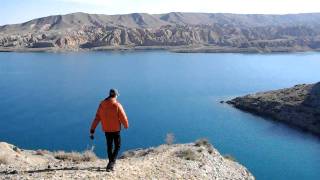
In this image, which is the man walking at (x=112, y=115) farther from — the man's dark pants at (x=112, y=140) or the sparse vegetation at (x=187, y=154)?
A: the sparse vegetation at (x=187, y=154)

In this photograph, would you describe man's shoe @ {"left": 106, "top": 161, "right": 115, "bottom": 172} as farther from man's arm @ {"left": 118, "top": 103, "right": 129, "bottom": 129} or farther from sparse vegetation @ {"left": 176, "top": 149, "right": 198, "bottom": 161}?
sparse vegetation @ {"left": 176, "top": 149, "right": 198, "bottom": 161}

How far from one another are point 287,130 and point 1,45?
130 m

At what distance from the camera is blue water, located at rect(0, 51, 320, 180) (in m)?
38.3

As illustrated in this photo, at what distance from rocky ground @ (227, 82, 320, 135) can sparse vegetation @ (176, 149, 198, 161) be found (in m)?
32.7

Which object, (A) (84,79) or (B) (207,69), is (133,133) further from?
(B) (207,69)

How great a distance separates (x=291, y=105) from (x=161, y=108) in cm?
1439

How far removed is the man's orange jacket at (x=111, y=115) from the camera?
35.5 feet

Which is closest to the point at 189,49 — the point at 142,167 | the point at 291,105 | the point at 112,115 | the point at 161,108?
the point at 161,108

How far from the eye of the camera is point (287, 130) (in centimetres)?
4831

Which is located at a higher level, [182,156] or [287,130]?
[182,156]

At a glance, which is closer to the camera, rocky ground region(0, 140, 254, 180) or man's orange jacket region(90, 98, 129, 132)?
man's orange jacket region(90, 98, 129, 132)

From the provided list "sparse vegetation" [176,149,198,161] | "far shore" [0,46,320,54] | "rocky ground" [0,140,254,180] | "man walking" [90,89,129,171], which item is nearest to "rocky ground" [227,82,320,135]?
"rocky ground" [0,140,254,180]

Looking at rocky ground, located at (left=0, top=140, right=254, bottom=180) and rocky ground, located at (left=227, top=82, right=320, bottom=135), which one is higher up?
rocky ground, located at (left=0, top=140, right=254, bottom=180)

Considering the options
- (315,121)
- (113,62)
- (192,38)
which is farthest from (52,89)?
(192,38)
